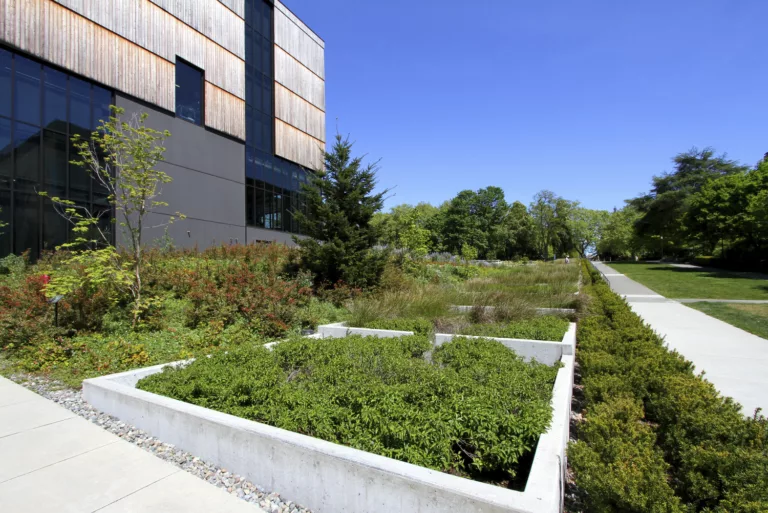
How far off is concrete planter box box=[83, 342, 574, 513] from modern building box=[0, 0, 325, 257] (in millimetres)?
9101

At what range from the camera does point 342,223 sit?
33.0 ft

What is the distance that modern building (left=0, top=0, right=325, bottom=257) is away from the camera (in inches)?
467

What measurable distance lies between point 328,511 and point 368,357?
6.34 ft

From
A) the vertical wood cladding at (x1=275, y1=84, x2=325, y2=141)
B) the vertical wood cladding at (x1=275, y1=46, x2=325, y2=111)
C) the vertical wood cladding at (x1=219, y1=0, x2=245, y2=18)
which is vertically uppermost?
the vertical wood cladding at (x1=219, y1=0, x2=245, y2=18)

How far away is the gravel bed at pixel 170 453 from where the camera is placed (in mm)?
2484

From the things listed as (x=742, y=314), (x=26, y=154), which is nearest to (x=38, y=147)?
(x=26, y=154)

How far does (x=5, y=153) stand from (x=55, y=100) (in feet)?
8.06

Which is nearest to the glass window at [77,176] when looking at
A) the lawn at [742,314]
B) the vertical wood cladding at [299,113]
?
the vertical wood cladding at [299,113]

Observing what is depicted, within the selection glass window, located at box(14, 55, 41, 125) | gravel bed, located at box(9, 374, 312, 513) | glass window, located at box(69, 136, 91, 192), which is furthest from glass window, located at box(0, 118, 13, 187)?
gravel bed, located at box(9, 374, 312, 513)

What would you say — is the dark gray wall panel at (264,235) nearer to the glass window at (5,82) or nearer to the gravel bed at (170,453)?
the glass window at (5,82)

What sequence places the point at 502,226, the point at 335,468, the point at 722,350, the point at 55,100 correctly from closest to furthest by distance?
the point at 335,468, the point at 722,350, the point at 55,100, the point at 502,226

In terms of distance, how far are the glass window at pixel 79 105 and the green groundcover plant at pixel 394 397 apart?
1358 cm

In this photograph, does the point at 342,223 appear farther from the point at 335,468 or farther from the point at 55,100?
the point at 55,100

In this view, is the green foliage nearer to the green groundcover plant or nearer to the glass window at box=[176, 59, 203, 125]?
the green groundcover plant
